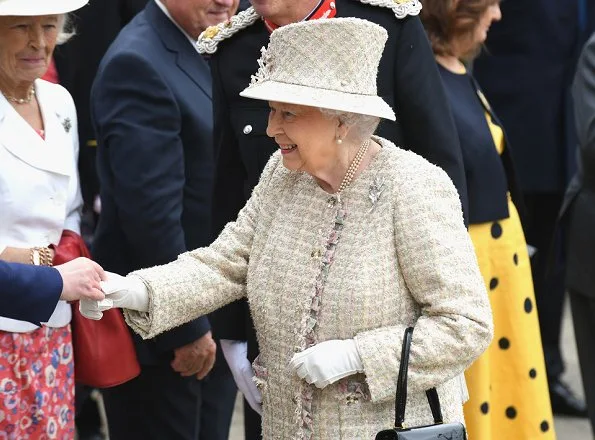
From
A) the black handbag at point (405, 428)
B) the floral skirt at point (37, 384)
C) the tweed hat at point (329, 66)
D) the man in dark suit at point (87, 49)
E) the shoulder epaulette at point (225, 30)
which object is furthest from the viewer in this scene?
the man in dark suit at point (87, 49)

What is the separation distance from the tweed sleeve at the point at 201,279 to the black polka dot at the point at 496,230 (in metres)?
1.40

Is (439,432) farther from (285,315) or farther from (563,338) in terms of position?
(563,338)

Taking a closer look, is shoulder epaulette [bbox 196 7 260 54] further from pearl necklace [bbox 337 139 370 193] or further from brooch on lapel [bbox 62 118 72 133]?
pearl necklace [bbox 337 139 370 193]

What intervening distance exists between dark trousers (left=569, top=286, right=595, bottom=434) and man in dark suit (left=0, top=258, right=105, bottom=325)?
2.03m

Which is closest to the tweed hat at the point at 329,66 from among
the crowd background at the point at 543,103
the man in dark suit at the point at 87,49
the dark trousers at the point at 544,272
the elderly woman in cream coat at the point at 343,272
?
the elderly woman in cream coat at the point at 343,272

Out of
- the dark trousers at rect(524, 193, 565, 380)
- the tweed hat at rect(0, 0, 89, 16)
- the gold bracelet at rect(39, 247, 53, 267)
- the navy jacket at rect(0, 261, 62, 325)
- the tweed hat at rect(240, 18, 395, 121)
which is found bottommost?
the dark trousers at rect(524, 193, 565, 380)

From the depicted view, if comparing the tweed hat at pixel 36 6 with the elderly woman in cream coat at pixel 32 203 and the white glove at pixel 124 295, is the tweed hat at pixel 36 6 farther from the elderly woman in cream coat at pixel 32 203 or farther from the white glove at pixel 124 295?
the white glove at pixel 124 295

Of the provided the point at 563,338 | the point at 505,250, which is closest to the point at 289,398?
the point at 505,250

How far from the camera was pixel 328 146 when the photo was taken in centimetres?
304

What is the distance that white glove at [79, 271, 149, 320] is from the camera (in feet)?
10.2

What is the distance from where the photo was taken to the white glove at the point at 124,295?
123 inches

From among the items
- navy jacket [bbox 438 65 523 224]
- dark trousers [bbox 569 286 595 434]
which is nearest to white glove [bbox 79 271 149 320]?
navy jacket [bbox 438 65 523 224]

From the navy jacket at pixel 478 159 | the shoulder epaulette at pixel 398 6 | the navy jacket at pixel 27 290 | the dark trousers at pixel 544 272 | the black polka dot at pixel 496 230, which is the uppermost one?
the shoulder epaulette at pixel 398 6

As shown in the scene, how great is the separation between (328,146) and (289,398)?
588mm
